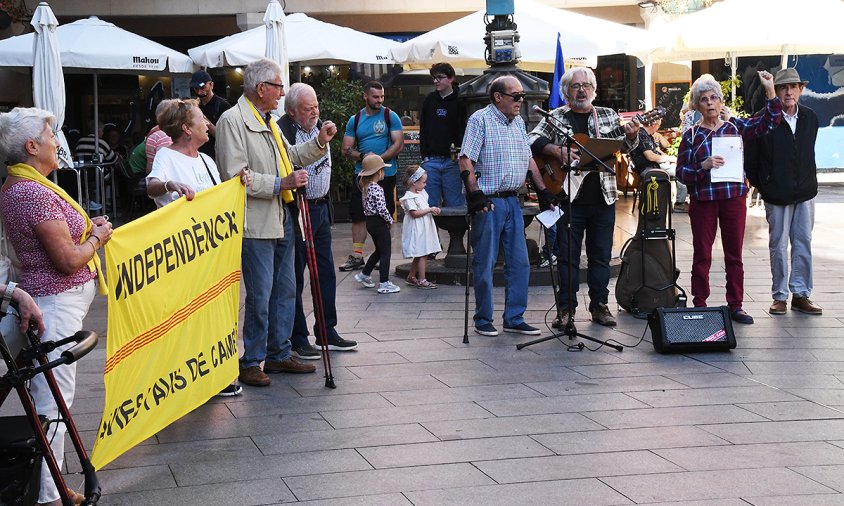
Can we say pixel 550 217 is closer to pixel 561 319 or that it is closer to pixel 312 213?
pixel 561 319

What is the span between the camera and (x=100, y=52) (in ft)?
59.5

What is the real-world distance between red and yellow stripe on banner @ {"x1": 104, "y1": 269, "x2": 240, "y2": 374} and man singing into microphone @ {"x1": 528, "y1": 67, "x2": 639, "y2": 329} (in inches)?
124

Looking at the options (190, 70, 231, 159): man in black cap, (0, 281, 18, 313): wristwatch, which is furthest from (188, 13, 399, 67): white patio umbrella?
(0, 281, 18, 313): wristwatch

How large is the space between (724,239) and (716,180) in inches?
20.3

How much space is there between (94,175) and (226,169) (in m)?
14.7

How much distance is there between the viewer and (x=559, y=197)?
9078 mm

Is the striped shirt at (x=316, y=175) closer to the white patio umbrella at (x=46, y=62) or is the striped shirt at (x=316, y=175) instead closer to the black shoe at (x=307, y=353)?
the black shoe at (x=307, y=353)

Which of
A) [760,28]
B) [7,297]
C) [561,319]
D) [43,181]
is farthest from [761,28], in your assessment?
[7,297]

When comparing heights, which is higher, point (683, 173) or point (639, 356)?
point (683, 173)

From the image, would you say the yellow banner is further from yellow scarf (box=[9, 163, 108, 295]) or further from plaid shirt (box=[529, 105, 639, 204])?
plaid shirt (box=[529, 105, 639, 204])

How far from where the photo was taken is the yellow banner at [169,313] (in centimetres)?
544

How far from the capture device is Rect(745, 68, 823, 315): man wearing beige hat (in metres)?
9.56

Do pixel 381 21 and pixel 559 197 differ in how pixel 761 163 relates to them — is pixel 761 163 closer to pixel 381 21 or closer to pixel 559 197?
pixel 559 197

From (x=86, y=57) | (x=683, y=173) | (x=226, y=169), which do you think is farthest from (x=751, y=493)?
(x=86, y=57)
